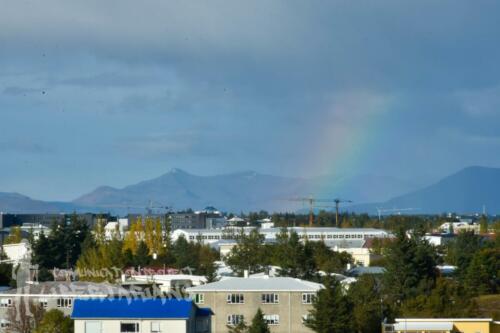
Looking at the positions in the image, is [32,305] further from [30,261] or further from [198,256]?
[198,256]

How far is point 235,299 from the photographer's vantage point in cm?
6109

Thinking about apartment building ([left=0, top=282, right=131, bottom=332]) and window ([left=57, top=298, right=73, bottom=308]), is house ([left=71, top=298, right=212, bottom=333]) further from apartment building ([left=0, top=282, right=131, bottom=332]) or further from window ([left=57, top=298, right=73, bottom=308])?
window ([left=57, top=298, right=73, bottom=308])

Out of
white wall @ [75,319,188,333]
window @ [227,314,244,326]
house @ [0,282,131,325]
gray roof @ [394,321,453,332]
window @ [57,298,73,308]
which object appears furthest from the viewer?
window @ [227,314,244,326]

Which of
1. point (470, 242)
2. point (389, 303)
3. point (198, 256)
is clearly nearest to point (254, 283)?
point (389, 303)

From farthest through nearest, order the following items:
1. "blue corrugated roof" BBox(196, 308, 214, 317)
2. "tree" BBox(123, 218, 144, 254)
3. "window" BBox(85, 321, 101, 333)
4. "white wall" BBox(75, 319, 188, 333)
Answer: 1. "tree" BBox(123, 218, 144, 254)
2. "blue corrugated roof" BBox(196, 308, 214, 317)
3. "window" BBox(85, 321, 101, 333)
4. "white wall" BBox(75, 319, 188, 333)

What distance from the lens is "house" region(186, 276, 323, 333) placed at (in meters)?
60.5

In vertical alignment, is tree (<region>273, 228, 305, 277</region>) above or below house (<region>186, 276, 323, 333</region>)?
above

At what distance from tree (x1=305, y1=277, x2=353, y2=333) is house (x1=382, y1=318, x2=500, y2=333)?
6.77 feet

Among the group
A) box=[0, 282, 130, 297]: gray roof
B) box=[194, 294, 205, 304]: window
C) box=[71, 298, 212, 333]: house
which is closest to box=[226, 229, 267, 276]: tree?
box=[194, 294, 205, 304]: window

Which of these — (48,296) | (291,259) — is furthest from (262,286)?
(291,259)

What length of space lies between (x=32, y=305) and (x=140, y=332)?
8.99m

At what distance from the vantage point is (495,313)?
6531 centimetres

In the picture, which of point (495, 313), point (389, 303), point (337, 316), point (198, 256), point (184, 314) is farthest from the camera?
point (198, 256)

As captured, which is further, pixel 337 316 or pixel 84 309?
pixel 337 316
